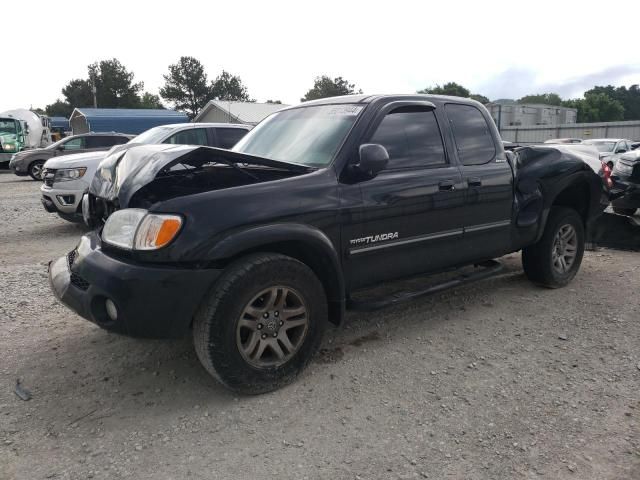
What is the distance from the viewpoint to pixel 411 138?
3773 millimetres

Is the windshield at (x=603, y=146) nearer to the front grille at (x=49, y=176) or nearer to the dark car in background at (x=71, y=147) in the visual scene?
the dark car in background at (x=71, y=147)

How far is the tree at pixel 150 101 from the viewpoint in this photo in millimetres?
79750

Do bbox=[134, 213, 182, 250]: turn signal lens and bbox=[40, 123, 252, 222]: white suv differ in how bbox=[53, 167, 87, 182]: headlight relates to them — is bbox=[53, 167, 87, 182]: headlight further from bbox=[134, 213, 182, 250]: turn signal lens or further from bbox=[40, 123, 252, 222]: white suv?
bbox=[134, 213, 182, 250]: turn signal lens

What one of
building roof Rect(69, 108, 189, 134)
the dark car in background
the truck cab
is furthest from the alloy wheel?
building roof Rect(69, 108, 189, 134)

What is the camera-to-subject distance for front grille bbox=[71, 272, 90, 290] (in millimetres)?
2850

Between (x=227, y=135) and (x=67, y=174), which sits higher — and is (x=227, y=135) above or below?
above

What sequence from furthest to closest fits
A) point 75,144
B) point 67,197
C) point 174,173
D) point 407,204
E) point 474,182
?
point 75,144, point 67,197, point 474,182, point 407,204, point 174,173

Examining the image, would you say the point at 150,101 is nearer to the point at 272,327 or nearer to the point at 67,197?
the point at 67,197

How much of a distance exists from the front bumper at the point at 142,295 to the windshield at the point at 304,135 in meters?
1.21

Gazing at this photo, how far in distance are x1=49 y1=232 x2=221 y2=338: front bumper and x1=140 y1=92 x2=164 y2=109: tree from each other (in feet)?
270

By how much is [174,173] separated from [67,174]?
18.0 feet

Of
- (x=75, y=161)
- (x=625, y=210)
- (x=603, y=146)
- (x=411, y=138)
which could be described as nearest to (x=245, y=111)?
(x=603, y=146)

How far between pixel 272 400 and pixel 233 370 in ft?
1.08

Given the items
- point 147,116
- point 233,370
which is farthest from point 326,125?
point 147,116
